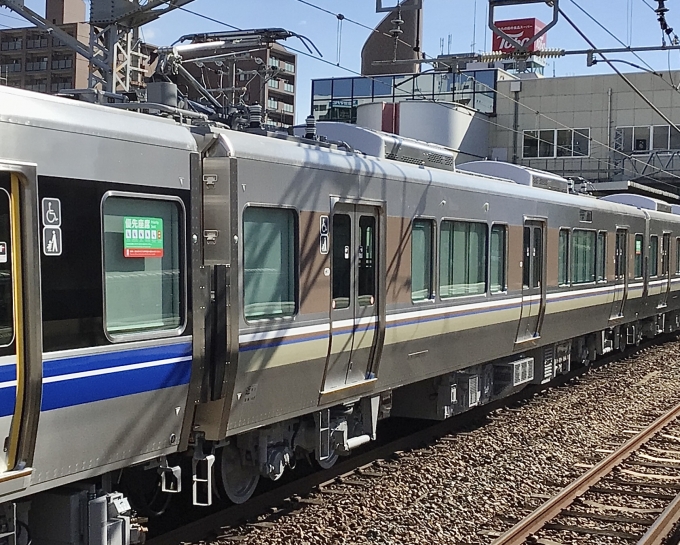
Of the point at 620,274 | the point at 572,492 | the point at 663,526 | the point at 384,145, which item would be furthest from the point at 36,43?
the point at 663,526

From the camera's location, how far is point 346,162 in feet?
27.2

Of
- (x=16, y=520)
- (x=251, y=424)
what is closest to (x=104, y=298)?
(x=16, y=520)

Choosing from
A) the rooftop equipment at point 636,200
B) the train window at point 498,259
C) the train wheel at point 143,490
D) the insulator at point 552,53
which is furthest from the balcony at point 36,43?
the train wheel at point 143,490

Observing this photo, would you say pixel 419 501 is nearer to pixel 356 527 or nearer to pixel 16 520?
pixel 356 527

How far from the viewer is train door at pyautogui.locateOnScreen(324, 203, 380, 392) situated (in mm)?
8219

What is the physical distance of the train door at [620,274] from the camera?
17.6m

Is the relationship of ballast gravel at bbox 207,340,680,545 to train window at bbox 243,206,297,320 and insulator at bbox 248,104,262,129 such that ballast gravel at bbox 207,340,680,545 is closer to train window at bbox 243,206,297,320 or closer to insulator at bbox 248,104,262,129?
train window at bbox 243,206,297,320

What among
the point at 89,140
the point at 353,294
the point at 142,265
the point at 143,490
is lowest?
the point at 143,490

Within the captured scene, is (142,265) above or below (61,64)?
below

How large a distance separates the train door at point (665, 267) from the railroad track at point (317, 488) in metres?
10.6

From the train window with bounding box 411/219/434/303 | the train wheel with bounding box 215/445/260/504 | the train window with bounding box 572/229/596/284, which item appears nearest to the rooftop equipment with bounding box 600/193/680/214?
the train window with bounding box 572/229/596/284

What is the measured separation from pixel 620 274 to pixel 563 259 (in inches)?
155

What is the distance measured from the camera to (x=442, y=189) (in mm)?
10086

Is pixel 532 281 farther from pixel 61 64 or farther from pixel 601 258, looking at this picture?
pixel 61 64
